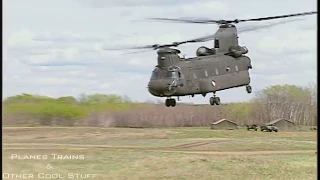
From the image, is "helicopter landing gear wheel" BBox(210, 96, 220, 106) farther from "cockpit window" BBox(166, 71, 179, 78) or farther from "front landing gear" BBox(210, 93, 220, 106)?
"cockpit window" BBox(166, 71, 179, 78)

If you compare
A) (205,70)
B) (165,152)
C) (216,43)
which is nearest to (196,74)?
(205,70)

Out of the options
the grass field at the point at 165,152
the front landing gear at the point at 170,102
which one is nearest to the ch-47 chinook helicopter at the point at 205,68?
the front landing gear at the point at 170,102

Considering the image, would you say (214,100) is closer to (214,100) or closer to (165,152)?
(214,100)

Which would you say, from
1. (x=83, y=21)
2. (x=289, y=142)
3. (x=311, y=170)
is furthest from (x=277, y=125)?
(x=83, y=21)

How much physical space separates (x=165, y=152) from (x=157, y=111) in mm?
199

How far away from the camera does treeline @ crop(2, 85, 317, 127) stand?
2.39 m

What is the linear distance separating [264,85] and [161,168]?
1.94ft

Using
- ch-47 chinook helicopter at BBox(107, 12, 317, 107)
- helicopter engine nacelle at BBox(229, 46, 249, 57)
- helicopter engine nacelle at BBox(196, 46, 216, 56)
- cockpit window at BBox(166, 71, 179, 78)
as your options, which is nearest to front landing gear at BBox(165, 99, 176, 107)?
ch-47 chinook helicopter at BBox(107, 12, 317, 107)

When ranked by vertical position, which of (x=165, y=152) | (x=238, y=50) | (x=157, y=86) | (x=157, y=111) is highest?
(x=238, y=50)

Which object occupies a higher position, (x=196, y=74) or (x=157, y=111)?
(x=196, y=74)

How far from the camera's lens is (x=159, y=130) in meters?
2.48

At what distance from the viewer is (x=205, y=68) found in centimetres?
253

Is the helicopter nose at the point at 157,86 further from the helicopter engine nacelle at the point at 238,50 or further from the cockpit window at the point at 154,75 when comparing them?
the helicopter engine nacelle at the point at 238,50

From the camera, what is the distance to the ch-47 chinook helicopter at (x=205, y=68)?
2.44 m
